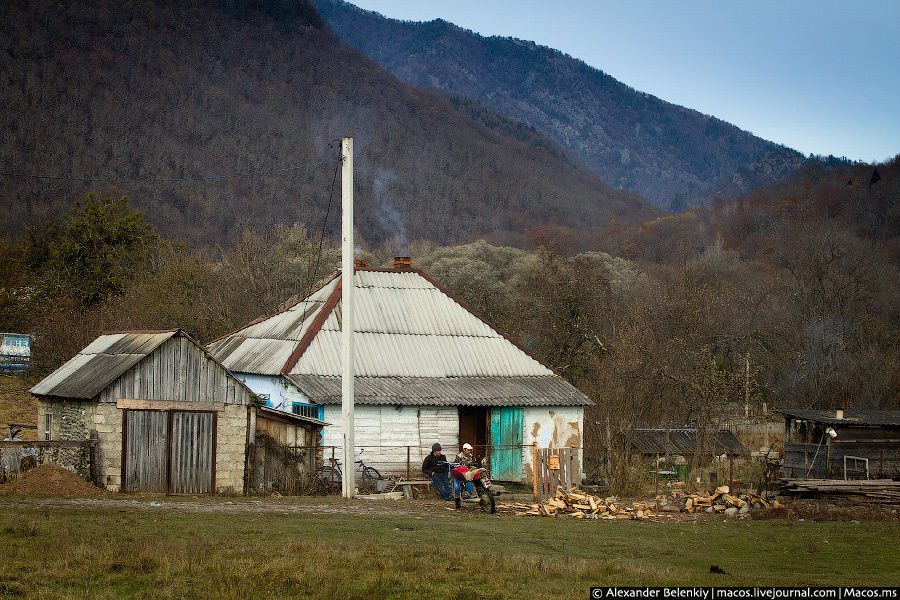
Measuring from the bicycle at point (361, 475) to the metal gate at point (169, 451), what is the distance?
4328 millimetres

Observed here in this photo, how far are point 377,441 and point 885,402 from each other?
30.9 m

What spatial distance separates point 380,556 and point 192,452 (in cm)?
1056

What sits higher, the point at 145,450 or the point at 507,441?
the point at 145,450

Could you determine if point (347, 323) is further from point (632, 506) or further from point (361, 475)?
point (632, 506)

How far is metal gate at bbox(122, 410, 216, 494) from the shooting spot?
2119 centimetres

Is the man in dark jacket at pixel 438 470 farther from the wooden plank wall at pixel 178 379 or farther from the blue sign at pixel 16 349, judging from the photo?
the blue sign at pixel 16 349

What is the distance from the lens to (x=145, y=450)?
21375 millimetres

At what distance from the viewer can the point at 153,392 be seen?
2162 centimetres

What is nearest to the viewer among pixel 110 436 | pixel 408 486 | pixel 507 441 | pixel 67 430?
pixel 110 436

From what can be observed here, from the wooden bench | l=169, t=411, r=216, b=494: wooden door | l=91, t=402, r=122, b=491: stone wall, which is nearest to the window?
the wooden bench

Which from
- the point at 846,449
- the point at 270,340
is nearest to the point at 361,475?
the point at 270,340

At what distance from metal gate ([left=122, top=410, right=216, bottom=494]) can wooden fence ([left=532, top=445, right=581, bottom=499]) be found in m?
8.29

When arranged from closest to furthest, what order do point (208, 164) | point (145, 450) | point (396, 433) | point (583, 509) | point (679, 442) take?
point (583, 509), point (145, 450), point (396, 433), point (679, 442), point (208, 164)

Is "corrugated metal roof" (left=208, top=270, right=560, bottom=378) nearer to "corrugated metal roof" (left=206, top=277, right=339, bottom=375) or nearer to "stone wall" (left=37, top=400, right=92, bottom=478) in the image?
"corrugated metal roof" (left=206, top=277, right=339, bottom=375)
